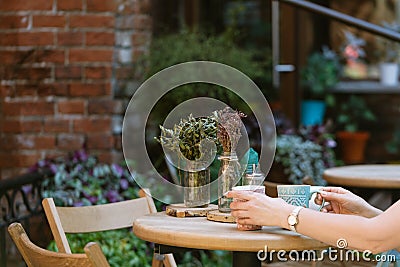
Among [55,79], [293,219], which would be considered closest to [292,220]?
[293,219]

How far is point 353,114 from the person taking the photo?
23.9 ft

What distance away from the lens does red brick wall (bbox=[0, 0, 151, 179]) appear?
15.6 ft

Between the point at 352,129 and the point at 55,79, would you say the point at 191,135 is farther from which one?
the point at 352,129

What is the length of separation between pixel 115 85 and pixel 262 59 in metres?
2.61

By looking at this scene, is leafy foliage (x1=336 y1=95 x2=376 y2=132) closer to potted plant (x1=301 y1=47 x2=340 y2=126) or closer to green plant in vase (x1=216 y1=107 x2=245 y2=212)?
potted plant (x1=301 y1=47 x2=340 y2=126)

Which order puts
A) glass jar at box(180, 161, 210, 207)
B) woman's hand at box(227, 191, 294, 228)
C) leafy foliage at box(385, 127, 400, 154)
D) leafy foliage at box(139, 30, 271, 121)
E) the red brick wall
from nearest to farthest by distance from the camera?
woman's hand at box(227, 191, 294, 228) → glass jar at box(180, 161, 210, 207) → the red brick wall → leafy foliage at box(139, 30, 271, 121) → leafy foliage at box(385, 127, 400, 154)

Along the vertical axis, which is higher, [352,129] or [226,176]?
[226,176]

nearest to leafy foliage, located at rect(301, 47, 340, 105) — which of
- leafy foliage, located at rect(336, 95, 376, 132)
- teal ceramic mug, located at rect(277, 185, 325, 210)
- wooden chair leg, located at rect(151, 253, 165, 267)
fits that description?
leafy foliage, located at rect(336, 95, 376, 132)

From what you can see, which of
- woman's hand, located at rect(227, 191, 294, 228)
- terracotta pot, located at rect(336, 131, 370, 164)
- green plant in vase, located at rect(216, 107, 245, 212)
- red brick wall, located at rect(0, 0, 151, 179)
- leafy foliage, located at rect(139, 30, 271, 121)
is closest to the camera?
woman's hand, located at rect(227, 191, 294, 228)

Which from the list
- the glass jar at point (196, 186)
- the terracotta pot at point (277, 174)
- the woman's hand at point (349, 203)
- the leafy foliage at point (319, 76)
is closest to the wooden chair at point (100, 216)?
the glass jar at point (196, 186)

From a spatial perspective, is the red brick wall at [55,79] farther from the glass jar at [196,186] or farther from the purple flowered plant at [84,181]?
the glass jar at [196,186]

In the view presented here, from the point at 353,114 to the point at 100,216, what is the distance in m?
4.55

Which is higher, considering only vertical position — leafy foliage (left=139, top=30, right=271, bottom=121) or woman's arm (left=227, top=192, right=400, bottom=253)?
leafy foliage (left=139, top=30, right=271, bottom=121)

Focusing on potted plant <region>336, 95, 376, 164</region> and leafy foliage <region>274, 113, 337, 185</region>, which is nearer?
leafy foliage <region>274, 113, 337, 185</region>
